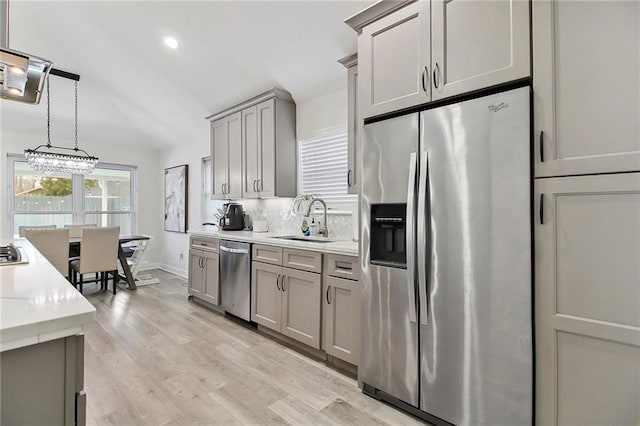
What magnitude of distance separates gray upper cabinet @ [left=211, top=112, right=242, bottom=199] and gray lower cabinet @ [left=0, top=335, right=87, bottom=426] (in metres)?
3.15

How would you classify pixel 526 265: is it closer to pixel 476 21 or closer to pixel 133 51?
pixel 476 21

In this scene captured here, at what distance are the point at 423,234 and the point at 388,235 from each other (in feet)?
1.05

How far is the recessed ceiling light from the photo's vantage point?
10.7ft

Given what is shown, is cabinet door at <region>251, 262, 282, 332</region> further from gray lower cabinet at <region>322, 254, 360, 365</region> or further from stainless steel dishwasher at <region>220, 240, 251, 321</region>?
gray lower cabinet at <region>322, 254, 360, 365</region>

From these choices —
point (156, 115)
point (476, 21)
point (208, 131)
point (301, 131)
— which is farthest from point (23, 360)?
point (156, 115)

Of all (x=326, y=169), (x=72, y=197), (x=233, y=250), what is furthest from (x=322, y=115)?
(x=72, y=197)

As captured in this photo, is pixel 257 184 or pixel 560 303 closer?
pixel 560 303

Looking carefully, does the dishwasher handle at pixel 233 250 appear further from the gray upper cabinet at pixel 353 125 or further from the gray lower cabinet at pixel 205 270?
the gray upper cabinet at pixel 353 125

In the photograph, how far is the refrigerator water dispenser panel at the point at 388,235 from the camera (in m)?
1.93

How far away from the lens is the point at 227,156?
13.7 feet

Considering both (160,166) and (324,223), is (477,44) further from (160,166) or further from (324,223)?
(160,166)

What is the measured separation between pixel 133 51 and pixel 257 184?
2075 mm

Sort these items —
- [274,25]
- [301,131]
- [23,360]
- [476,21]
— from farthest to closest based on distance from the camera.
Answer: [301,131] → [274,25] → [476,21] → [23,360]

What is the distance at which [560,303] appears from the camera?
139 centimetres
